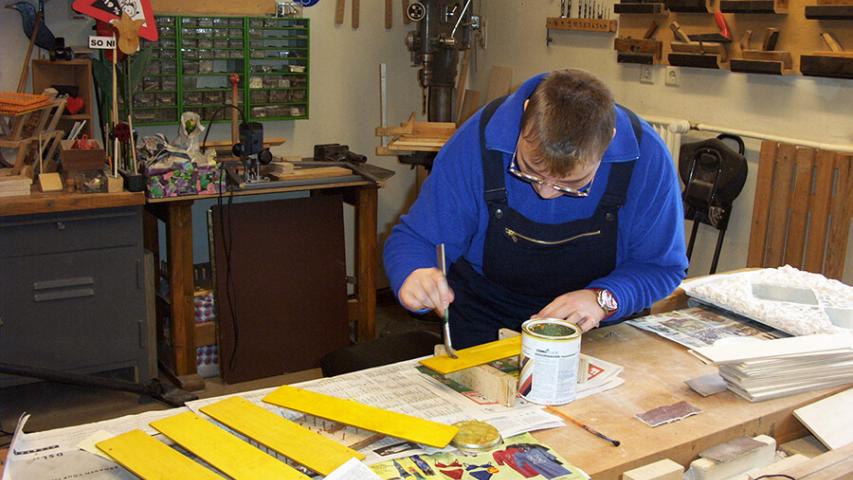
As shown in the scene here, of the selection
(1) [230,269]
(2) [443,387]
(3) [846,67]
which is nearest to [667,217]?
(2) [443,387]

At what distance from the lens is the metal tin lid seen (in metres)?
1.51

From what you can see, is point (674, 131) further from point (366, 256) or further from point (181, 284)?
point (181, 284)

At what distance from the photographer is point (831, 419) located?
173 cm

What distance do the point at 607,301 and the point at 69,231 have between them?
2243 mm

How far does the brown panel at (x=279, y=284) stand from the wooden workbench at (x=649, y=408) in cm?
209

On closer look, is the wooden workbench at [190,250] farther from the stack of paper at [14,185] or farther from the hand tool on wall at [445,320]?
the hand tool on wall at [445,320]

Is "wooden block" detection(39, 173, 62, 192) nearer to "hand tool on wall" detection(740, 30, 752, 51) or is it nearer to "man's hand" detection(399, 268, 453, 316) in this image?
"man's hand" detection(399, 268, 453, 316)

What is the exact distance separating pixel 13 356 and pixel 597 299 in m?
2.40

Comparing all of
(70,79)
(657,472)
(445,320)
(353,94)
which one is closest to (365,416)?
(445,320)

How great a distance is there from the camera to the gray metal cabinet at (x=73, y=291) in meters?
3.29

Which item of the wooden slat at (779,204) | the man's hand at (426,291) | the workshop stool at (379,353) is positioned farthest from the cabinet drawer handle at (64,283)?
the wooden slat at (779,204)

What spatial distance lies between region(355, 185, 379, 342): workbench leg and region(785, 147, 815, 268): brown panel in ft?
5.75

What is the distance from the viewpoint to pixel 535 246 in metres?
2.11

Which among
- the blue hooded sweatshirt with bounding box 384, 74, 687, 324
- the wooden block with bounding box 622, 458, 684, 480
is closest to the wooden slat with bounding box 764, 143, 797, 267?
the blue hooded sweatshirt with bounding box 384, 74, 687, 324
